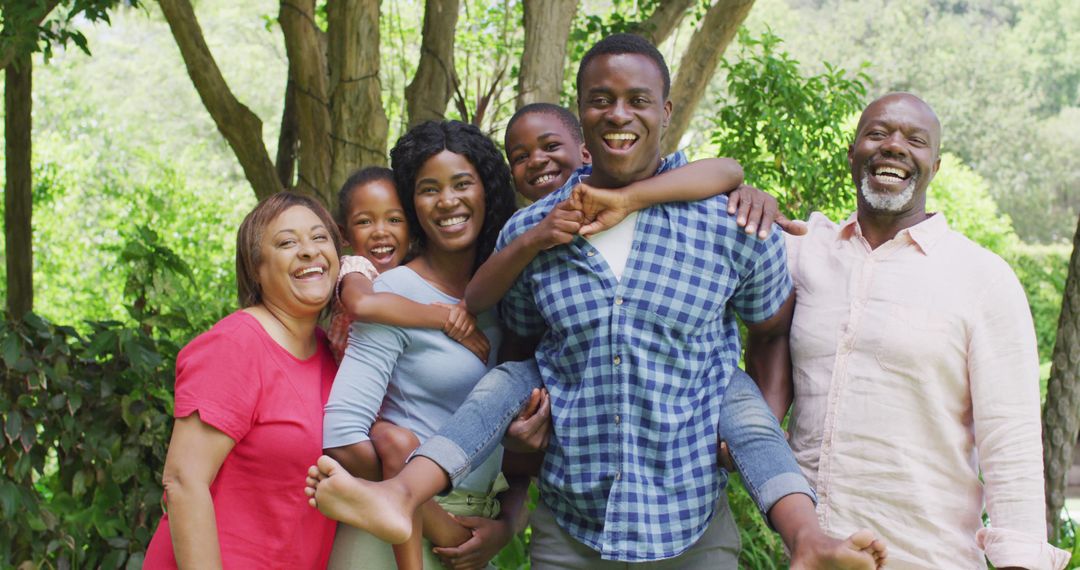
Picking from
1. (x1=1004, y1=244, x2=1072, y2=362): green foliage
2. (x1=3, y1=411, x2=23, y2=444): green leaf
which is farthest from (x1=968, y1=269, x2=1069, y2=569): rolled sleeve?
(x1=1004, y1=244, x2=1072, y2=362): green foliage

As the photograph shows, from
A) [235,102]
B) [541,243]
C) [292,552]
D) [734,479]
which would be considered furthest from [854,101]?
[292,552]

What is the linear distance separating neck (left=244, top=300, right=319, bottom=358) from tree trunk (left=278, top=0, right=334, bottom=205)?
67.6 inches

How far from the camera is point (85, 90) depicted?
21281 mm

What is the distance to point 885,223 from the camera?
261 cm

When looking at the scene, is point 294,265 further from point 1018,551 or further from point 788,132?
point 788,132

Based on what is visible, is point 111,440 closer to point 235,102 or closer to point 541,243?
point 235,102

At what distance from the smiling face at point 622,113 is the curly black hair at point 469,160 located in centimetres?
40

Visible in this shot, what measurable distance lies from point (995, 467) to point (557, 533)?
0.98 m

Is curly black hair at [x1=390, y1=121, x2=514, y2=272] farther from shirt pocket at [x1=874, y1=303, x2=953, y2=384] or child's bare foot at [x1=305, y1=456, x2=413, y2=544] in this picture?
shirt pocket at [x1=874, y1=303, x2=953, y2=384]

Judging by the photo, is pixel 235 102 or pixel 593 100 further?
pixel 235 102

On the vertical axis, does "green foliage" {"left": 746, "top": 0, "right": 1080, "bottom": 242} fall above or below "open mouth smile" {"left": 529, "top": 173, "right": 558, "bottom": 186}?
above

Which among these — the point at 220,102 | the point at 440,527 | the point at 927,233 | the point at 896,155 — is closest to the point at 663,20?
the point at 220,102

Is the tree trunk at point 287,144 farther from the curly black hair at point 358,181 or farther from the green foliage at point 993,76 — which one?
the green foliage at point 993,76

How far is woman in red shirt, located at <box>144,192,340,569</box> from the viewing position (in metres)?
2.38
